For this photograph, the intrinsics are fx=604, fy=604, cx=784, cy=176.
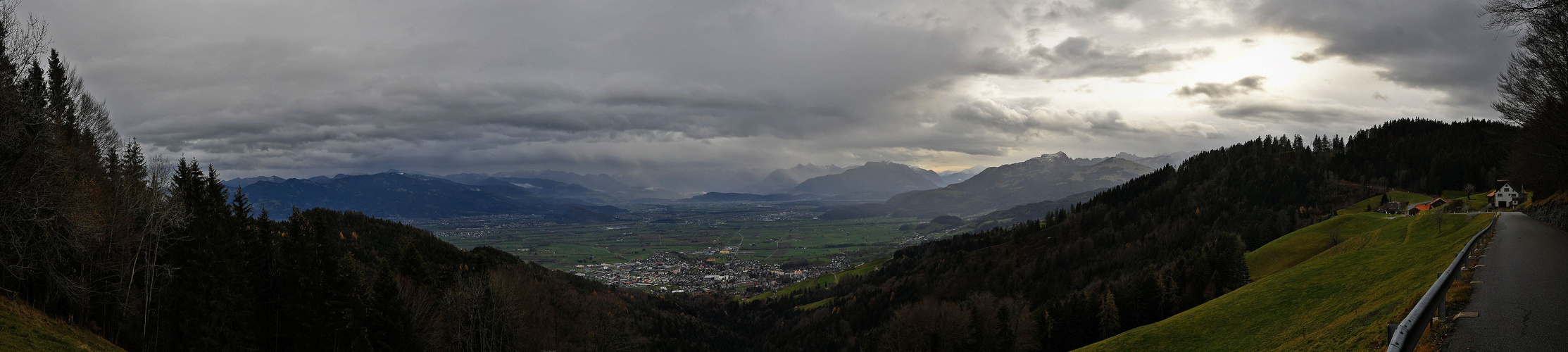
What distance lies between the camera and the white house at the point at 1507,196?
6350cm

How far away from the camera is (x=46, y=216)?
91.5 ft

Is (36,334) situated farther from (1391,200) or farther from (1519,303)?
(1391,200)

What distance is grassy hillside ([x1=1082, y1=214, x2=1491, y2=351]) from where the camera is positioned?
1800cm

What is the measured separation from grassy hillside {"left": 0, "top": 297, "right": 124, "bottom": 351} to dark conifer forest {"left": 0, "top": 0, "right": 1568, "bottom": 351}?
1.97 m

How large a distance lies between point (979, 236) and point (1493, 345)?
171m

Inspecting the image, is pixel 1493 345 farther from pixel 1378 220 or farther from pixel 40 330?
pixel 1378 220

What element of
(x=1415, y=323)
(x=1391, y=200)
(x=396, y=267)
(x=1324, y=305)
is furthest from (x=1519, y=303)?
(x=1391, y=200)

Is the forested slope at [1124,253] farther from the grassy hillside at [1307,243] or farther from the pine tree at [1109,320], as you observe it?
the grassy hillside at [1307,243]

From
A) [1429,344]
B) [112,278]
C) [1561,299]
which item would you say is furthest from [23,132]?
[1561,299]

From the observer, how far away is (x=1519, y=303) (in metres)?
14.1

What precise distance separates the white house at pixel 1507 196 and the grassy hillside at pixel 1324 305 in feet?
115

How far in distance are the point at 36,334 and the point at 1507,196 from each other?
11466cm

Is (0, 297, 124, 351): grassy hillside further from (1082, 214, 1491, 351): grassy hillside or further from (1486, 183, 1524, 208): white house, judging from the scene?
(1486, 183, 1524, 208): white house

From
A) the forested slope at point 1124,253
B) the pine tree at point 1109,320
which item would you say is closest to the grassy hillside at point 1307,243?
the forested slope at point 1124,253
